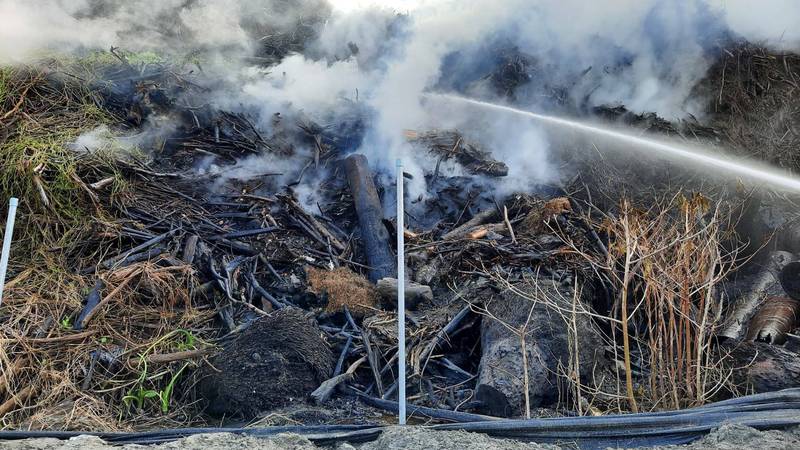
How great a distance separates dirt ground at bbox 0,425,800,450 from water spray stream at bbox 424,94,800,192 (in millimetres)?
5866

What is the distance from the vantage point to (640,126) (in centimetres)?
1045

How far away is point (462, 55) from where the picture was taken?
39.6ft

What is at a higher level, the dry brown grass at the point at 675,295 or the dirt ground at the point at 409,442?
the dry brown grass at the point at 675,295

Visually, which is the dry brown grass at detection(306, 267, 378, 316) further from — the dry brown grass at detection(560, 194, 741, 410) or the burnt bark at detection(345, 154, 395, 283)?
the dry brown grass at detection(560, 194, 741, 410)

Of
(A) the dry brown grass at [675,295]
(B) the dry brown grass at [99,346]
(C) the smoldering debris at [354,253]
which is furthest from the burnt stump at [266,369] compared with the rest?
(A) the dry brown grass at [675,295]

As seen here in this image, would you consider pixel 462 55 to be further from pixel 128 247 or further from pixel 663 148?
pixel 128 247

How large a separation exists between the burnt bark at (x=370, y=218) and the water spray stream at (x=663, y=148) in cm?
272

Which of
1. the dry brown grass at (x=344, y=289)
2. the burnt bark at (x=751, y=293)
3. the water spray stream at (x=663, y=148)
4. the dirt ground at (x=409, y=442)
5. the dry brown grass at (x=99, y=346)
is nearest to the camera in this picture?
the dirt ground at (x=409, y=442)

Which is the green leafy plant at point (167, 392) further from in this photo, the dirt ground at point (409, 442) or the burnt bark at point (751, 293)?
the burnt bark at point (751, 293)

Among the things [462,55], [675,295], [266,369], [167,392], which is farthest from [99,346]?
[462,55]

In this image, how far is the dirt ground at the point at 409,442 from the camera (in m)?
3.90

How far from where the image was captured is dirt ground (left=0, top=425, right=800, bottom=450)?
3.90 metres

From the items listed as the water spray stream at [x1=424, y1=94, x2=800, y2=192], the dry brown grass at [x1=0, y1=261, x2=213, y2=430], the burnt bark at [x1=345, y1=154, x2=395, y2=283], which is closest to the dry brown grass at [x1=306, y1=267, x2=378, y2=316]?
the burnt bark at [x1=345, y1=154, x2=395, y2=283]

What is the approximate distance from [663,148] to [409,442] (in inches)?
299
